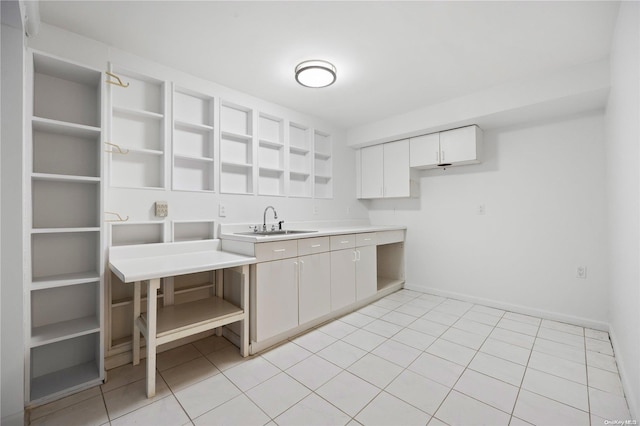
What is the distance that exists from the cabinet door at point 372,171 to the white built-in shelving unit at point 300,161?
1.03 m

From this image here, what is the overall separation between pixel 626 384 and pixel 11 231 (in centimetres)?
369

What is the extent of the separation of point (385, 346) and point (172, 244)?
2.01 meters

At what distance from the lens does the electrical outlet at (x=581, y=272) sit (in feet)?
9.11

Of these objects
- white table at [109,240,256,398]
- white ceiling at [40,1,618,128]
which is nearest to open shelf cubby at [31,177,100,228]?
white table at [109,240,256,398]

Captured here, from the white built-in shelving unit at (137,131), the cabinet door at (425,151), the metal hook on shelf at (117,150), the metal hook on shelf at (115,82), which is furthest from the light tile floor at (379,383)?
the metal hook on shelf at (115,82)

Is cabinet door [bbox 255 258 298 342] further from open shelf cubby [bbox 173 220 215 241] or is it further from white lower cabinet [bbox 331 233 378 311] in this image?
open shelf cubby [bbox 173 220 215 241]

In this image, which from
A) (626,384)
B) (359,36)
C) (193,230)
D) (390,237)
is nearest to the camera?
(626,384)

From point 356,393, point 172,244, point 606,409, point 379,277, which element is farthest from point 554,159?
point 172,244

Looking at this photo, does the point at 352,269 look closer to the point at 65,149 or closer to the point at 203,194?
the point at 203,194

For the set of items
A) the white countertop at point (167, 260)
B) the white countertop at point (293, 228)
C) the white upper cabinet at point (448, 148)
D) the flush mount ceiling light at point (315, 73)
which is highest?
the flush mount ceiling light at point (315, 73)

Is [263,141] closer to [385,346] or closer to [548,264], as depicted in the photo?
[385,346]

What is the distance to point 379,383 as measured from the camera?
1.84 metres

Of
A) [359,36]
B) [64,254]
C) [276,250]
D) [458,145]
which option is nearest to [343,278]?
[276,250]

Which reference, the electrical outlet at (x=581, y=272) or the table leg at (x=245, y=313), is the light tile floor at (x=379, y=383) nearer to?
the table leg at (x=245, y=313)
